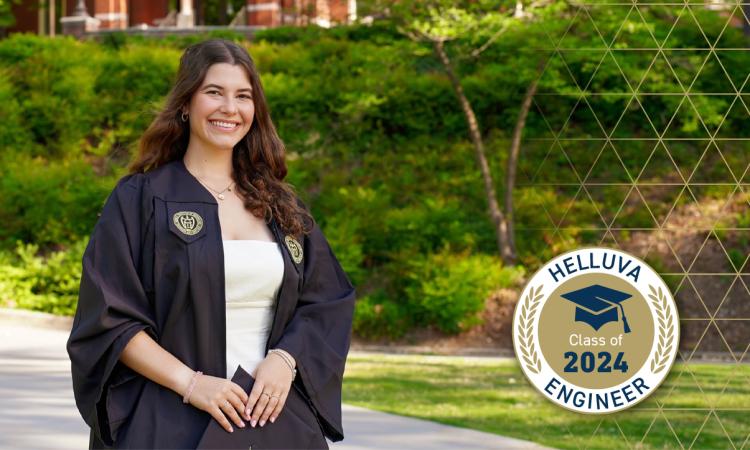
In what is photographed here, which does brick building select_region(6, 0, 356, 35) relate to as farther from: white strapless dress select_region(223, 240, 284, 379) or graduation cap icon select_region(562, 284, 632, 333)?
white strapless dress select_region(223, 240, 284, 379)

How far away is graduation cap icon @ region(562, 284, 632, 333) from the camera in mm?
5691

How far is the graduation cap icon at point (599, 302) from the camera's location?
18.7ft

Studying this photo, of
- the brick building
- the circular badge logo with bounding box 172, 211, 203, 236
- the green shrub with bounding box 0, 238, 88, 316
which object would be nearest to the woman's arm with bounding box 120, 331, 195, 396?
the circular badge logo with bounding box 172, 211, 203, 236

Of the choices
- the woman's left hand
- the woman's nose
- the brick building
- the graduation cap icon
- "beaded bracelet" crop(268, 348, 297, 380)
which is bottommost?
the brick building

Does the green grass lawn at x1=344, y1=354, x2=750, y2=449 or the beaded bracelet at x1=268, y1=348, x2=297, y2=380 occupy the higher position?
the beaded bracelet at x1=268, y1=348, x2=297, y2=380

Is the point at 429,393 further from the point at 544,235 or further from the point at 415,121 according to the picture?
the point at 415,121

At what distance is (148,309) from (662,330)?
3.54 meters

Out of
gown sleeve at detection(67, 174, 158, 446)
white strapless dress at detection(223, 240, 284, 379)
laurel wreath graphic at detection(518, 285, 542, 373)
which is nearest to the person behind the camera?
gown sleeve at detection(67, 174, 158, 446)

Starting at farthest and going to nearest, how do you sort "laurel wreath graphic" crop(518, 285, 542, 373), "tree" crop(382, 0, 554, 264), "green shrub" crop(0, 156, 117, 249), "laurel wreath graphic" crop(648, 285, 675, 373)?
"green shrub" crop(0, 156, 117, 249)
"tree" crop(382, 0, 554, 264)
"laurel wreath graphic" crop(518, 285, 542, 373)
"laurel wreath graphic" crop(648, 285, 675, 373)

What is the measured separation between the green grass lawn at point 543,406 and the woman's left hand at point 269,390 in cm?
373

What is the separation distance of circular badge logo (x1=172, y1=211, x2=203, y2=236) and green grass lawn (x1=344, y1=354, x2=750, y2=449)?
394 cm

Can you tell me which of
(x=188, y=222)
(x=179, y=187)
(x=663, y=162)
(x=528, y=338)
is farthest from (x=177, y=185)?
(x=663, y=162)

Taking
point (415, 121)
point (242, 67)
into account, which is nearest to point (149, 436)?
point (242, 67)

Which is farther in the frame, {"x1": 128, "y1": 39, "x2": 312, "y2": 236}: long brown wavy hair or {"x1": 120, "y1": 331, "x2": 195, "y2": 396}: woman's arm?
{"x1": 128, "y1": 39, "x2": 312, "y2": 236}: long brown wavy hair
